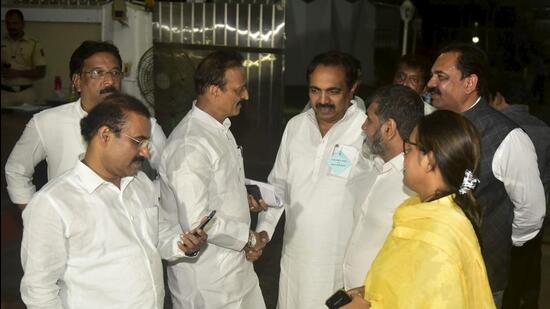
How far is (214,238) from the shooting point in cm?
303

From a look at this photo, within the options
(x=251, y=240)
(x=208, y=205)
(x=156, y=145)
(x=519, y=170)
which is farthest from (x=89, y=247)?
(x=519, y=170)

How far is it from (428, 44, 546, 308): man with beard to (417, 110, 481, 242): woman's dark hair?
887 millimetres

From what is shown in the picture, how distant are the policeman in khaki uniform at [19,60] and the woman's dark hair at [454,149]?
523cm

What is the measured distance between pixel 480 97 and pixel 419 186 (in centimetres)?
122

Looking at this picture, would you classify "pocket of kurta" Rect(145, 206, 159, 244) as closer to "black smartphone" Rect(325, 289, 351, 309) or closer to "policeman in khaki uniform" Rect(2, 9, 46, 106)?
"black smartphone" Rect(325, 289, 351, 309)

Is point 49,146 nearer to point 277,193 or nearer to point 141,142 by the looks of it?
point 141,142

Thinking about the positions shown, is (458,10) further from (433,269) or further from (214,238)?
(433,269)

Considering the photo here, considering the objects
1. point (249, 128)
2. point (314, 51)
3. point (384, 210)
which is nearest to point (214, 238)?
point (384, 210)

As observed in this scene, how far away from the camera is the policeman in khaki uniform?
6.52 metres

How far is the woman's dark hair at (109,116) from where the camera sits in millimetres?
2354

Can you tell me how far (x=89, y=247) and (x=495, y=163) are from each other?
1898 mm

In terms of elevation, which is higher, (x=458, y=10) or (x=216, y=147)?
(x=458, y=10)

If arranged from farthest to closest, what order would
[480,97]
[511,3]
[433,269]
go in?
1. [511,3]
2. [480,97]
3. [433,269]

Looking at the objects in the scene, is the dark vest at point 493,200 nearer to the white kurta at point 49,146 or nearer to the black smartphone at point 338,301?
the black smartphone at point 338,301
